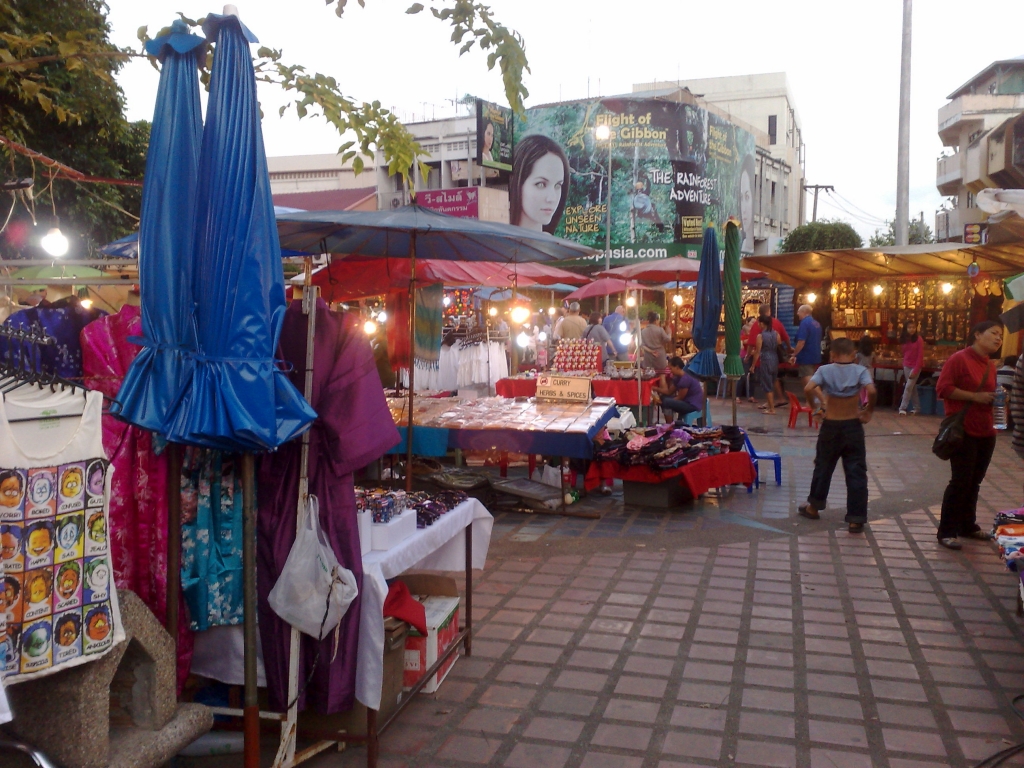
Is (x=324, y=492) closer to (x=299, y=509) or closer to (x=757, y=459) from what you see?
(x=299, y=509)

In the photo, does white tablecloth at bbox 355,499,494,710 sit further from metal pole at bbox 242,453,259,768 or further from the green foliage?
the green foliage

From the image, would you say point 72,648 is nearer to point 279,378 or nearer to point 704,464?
point 279,378

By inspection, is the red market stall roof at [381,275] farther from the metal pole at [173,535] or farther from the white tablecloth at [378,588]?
the metal pole at [173,535]

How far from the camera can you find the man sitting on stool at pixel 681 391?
10.9 metres

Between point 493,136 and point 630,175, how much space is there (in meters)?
6.38

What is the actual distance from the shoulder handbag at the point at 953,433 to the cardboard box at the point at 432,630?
4.24m

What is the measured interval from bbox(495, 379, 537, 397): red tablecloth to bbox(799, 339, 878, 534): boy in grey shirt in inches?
193

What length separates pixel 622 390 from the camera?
11477 millimetres

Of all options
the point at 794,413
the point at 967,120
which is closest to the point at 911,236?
the point at 967,120

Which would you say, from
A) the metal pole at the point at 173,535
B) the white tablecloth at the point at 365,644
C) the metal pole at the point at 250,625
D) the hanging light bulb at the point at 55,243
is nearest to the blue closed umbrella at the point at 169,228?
the metal pole at the point at 173,535

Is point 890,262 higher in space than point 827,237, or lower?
lower

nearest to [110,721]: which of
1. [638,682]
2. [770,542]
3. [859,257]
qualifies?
[638,682]

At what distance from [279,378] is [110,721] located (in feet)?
4.68

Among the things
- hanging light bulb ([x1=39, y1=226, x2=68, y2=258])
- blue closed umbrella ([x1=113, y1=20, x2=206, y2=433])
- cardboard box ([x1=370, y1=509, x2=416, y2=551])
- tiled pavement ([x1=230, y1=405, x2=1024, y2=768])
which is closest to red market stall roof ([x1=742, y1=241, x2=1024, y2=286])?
tiled pavement ([x1=230, y1=405, x2=1024, y2=768])
